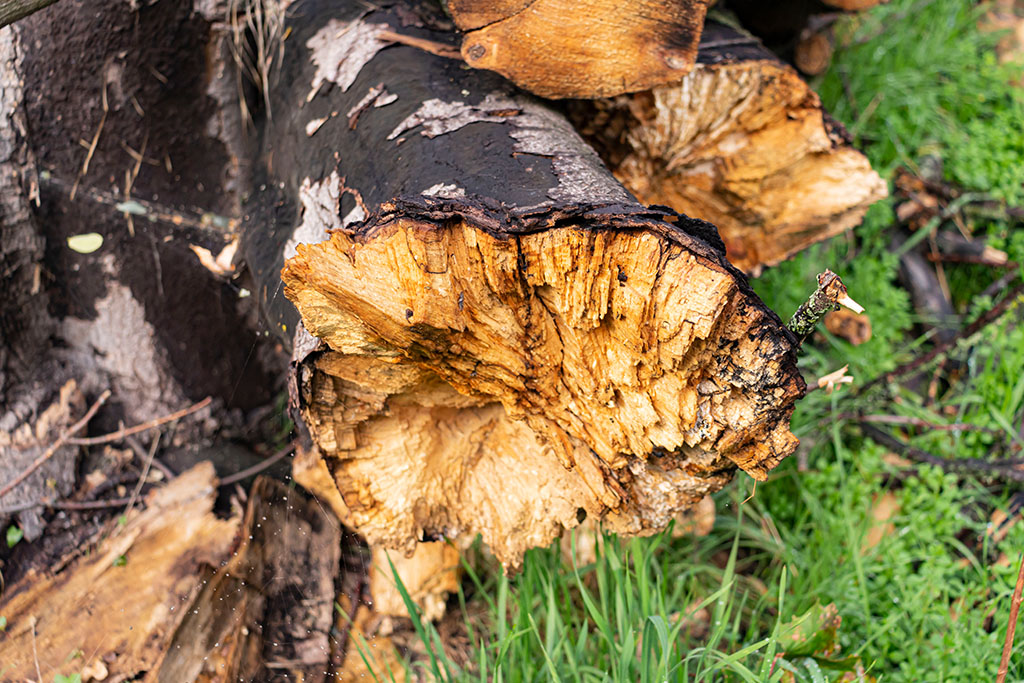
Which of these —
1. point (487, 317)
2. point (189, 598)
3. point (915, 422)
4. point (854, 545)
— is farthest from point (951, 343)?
point (189, 598)

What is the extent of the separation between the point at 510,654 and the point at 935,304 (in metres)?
2.03

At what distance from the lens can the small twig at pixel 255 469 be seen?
6.83 ft

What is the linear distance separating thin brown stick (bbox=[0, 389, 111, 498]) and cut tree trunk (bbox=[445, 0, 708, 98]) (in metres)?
1.52

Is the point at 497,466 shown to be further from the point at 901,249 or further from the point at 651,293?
the point at 901,249

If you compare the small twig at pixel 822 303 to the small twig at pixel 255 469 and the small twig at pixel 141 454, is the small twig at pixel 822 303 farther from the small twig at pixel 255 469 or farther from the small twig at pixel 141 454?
the small twig at pixel 141 454

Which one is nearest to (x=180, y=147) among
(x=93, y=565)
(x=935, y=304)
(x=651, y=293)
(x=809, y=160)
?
(x=93, y=565)

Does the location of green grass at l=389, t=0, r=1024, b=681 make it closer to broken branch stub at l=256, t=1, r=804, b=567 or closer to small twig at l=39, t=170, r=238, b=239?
broken branch stub at l=256, t=1, r=804, b=567

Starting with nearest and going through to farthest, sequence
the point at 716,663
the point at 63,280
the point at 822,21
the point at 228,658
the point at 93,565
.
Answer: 1. the point at 716,663
2. the point at 228,658
3. the point at 93,565
4. the point at 63,280
5. the point at 822,21

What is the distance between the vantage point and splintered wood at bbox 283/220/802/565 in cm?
111

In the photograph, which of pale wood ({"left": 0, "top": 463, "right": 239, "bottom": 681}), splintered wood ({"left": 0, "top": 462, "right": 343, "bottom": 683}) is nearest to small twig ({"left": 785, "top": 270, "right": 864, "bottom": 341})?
splintered wood ({"left": 0, "top": 462, "right": 343, "bottom": 683})

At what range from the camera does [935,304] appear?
2588mm

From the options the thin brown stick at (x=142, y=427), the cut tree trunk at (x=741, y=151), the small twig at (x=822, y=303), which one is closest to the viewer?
the small twig at (x=822, y=303)

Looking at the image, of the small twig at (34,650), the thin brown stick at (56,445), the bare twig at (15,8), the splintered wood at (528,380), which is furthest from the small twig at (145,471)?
the bare twig at (15,8)

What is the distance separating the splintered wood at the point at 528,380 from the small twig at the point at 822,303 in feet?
0.35
